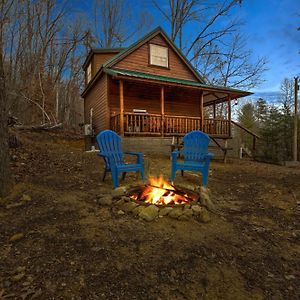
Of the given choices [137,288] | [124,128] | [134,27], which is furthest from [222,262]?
[134,27]

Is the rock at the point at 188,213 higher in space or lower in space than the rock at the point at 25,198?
lower

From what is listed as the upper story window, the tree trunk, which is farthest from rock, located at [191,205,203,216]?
the upper story window

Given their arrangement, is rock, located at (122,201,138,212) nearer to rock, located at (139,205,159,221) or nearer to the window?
rock, located at (139,205,159,221)

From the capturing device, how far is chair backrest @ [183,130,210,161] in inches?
198

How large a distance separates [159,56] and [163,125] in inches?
203

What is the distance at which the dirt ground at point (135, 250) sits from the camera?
5.81 ft

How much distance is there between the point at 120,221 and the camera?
111 inches

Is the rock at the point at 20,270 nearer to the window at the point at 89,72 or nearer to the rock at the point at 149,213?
the rock at the point at 149,213

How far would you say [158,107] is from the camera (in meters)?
12.2

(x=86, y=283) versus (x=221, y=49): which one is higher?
(x=221, y=49)

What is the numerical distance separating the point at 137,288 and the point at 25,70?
16.8m

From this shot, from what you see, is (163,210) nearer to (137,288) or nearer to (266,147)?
(137,288)

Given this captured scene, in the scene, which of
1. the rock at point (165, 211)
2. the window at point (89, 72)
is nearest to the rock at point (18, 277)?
the rock at point (165, 211)

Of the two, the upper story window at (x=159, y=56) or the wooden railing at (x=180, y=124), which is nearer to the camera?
the wooden railing at (x=180, y=124)
